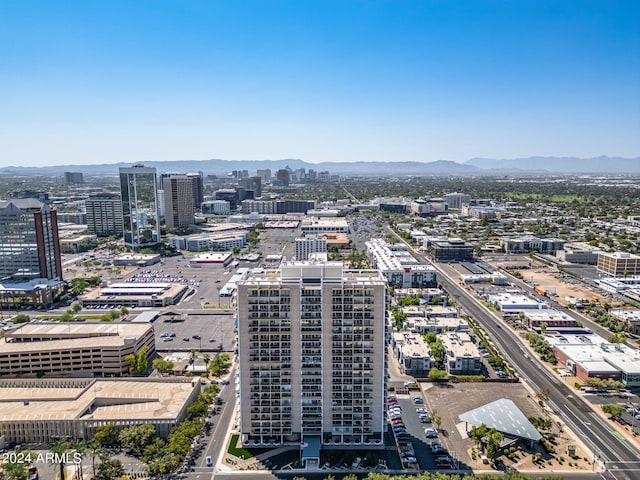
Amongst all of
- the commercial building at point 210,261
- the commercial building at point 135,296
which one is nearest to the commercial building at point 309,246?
the commercial building at point 210,261

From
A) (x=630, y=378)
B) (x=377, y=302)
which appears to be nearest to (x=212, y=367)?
(x=377, y=302)

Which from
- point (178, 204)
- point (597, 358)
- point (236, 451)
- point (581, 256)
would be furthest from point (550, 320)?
point (178, 204)

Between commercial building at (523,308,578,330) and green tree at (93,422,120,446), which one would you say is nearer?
green tree at (93,422,120,446)

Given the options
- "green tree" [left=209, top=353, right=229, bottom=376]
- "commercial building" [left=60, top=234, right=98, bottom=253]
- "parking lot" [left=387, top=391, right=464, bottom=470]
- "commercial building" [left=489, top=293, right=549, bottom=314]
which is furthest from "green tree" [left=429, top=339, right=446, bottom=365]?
"commercial building" [left=60, top=234, right=98, bottom=253]

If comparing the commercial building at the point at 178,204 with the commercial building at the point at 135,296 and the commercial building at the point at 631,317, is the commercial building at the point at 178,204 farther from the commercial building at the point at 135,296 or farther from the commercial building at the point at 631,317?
the commercial building at the point at 631,317

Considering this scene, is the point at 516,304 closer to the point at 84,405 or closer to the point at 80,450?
the point at 84,405

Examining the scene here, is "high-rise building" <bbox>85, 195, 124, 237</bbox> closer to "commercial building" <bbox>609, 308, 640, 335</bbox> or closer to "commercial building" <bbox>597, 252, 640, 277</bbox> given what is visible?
"commercial building" <bbox>609, 308, 640, 335</bbox>

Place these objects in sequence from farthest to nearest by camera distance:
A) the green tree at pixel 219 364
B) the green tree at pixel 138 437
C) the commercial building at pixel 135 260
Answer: the commercial building at pixel 135 260
the green tree at pixel 219 364
the green tree at pixel 138 437
